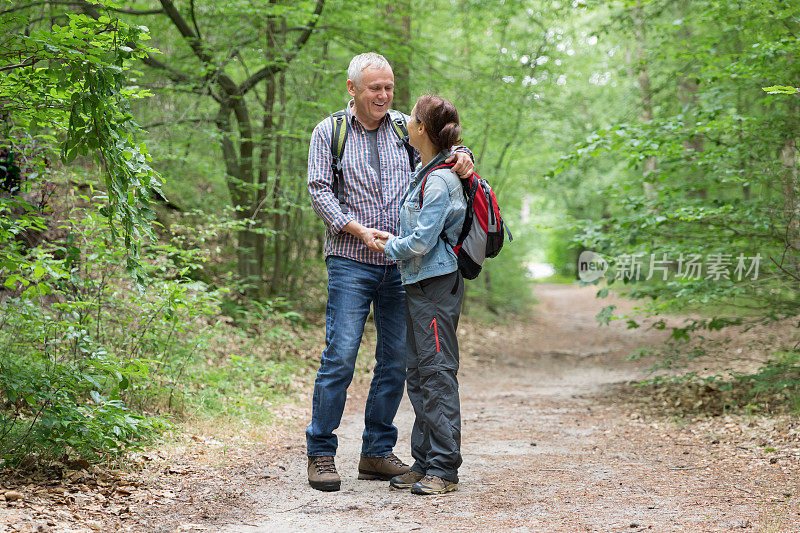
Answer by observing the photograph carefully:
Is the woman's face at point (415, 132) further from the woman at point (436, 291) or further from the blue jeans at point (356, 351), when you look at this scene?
the blue jeans at point (356, 351)

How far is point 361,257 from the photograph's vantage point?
3713 millimetres

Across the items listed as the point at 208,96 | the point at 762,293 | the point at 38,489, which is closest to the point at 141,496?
A: the point at 38,489

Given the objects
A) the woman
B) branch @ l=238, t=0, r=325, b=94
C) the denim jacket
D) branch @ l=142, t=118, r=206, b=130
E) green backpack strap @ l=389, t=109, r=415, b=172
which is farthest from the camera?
branch @ l=238, t=0, r=325, b=94

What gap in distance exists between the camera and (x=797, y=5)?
17.1 feet

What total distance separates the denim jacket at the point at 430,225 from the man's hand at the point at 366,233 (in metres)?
0.09

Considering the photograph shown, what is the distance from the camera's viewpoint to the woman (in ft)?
11.5

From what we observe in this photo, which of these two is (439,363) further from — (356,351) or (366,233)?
(366,233)

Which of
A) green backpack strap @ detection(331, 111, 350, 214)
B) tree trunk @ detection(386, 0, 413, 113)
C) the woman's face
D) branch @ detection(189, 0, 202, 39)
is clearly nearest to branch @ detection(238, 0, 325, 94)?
branch @ detection(189, 0, 202, 39)

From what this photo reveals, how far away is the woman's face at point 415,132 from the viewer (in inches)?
142

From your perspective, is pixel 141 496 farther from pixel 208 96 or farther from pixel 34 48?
pixel 208 96

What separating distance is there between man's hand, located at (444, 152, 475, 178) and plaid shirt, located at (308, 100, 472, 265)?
0.35 feet

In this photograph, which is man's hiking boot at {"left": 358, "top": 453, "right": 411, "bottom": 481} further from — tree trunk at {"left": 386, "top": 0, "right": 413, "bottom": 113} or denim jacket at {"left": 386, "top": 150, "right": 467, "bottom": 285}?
tree trunk at {"left": 386, "top": 0, "right": 413, "bottom": 113}

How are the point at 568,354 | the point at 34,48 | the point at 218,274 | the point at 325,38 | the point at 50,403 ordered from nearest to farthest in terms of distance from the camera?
the point at 34,48 → the point at 50,403 → the point at 325,38 → the point at 218,274 → the point at 568,354

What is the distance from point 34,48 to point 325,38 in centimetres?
676
